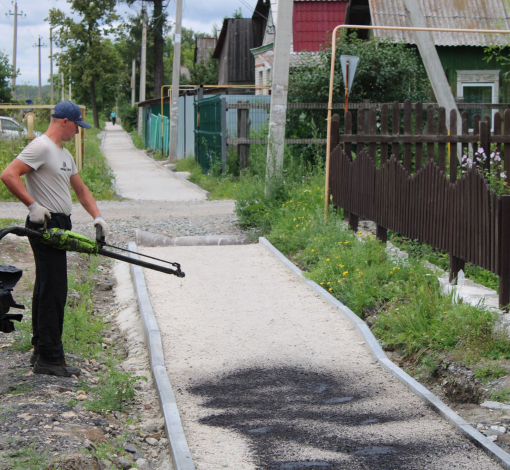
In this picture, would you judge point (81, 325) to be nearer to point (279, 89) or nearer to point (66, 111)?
point (66, 111)

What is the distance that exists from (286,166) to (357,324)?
7.69 m

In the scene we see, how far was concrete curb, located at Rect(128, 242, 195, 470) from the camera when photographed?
4.24 meters

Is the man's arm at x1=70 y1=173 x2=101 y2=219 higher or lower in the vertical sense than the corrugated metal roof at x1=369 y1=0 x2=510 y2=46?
lower

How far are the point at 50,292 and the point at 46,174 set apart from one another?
85 centimetres

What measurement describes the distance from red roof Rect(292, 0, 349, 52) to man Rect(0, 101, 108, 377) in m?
22.1

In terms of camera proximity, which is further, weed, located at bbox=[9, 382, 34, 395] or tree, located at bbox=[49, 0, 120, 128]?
tree, located at bbox=[49, 0, 120, 128]

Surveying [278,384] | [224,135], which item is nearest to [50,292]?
[278,384]

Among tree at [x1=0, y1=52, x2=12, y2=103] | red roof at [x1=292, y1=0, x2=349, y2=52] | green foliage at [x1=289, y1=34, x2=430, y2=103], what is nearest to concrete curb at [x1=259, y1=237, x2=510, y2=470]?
green foliage at [x1=289, y1=34, x2=430, y2=103]

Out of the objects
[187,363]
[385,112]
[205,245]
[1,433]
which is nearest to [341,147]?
[385,112]

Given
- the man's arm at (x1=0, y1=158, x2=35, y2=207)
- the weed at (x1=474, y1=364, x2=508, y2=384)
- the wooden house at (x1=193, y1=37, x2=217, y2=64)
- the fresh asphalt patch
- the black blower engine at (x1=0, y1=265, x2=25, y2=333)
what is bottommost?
the fresh asphalt patch

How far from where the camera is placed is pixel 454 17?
20125 millimetres

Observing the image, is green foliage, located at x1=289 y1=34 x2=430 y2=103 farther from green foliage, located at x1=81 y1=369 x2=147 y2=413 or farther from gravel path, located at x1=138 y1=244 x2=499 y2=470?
green foliage, located at x1=81 y1=369 x2=147 y2=413

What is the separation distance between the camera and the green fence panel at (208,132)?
18.7 metres

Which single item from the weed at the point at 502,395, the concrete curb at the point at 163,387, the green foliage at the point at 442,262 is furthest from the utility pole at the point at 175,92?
the weed at the point at 502,395
